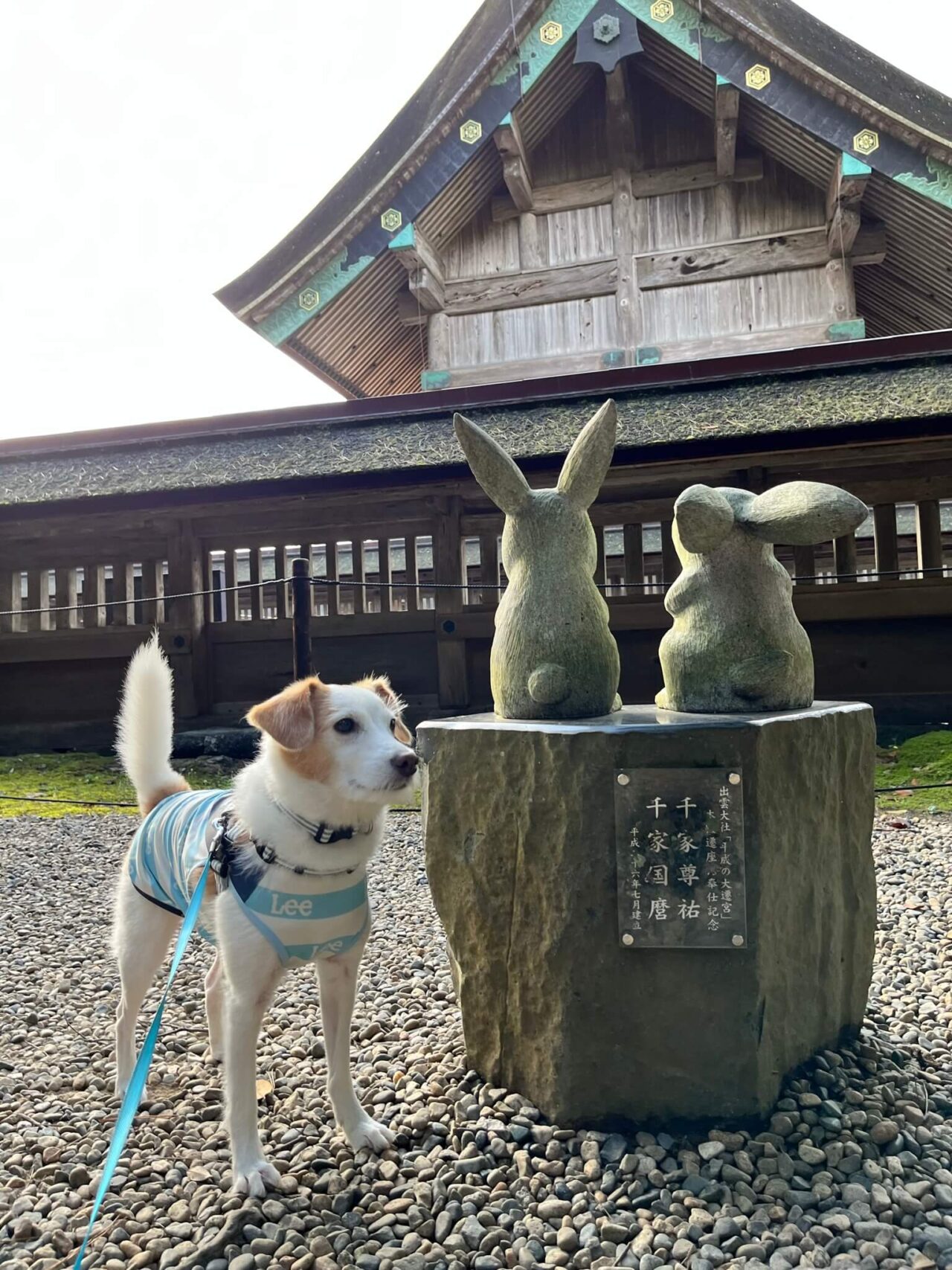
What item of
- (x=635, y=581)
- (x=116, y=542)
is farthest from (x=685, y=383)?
(x=116, y=542)

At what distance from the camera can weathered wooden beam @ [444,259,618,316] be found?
10.3m

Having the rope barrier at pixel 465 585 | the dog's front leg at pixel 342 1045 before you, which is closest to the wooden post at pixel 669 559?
the rope barrier at pixel 465 585

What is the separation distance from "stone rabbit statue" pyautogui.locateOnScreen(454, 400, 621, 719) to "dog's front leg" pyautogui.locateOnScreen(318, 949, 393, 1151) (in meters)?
1.00

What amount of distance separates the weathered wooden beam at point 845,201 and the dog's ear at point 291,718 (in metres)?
9.09

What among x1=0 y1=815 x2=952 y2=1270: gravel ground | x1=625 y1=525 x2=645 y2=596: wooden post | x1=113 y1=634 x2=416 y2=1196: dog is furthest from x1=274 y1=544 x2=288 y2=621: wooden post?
x1=113 y1=634 x2=416 y2=1196: dog

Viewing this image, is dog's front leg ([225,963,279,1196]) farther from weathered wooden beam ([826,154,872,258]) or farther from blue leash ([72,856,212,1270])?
weathered wooden beam ([826,154,872,258])

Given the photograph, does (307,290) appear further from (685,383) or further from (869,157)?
(869,157)

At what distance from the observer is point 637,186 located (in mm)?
10289

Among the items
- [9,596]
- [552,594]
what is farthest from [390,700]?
[9,596]

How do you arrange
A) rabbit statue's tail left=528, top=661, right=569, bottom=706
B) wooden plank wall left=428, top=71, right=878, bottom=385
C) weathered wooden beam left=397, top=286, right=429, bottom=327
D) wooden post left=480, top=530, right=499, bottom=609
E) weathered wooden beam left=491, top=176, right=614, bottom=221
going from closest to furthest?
rabbit statue's tail left=528, top=661, right=569, bottom=706 < wooden post left=480, top=530, right=499, bottom=609 < wooden plank wall left=428, top=71, right=878, bottom=385 < weathered wooden beam left=491, top=176, right=614, bottom=221 < weathered wooden beam left=397, top=286, right=429, bottom=327

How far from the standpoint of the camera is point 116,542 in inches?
366

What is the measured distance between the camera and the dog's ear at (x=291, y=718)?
2061mm

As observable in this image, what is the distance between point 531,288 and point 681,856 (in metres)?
9.62

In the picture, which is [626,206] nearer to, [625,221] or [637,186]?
[625,221]
